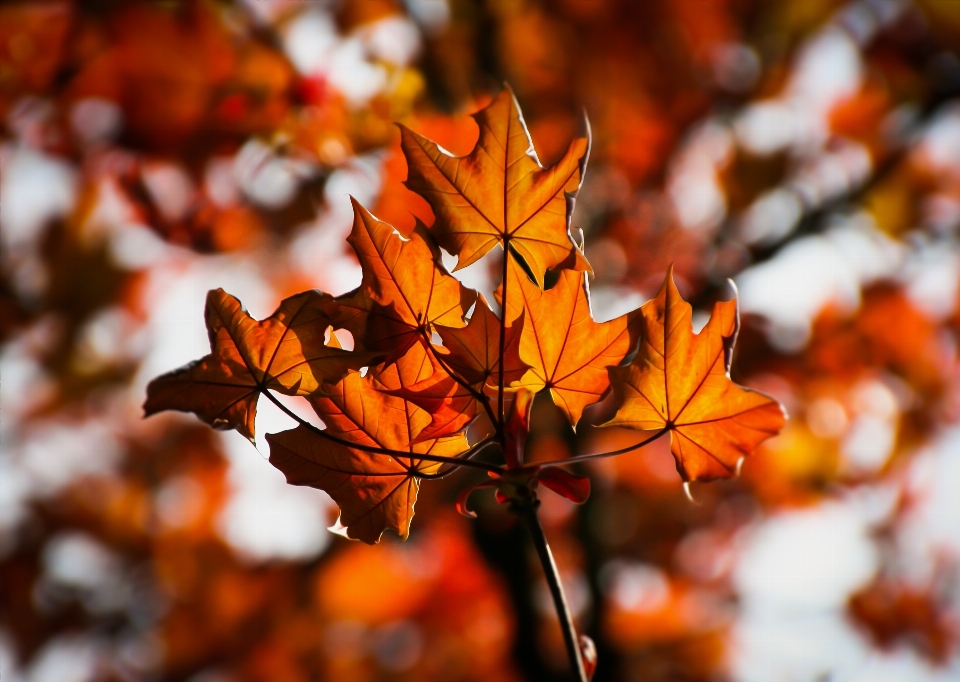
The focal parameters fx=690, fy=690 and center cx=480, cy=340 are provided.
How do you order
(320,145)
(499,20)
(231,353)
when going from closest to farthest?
1. (231,353)
2. (320,145)
3. (499,20)

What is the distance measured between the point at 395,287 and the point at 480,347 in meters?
0.09

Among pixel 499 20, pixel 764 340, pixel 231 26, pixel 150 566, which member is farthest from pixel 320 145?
pixel 150 566

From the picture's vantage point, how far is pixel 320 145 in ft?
6.17

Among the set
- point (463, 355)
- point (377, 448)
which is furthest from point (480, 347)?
point (377, 448)

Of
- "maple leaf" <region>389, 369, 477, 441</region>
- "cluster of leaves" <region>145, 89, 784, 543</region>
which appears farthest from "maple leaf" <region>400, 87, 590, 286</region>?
"maple leaf" <region>389, 369, 477, 441</region>

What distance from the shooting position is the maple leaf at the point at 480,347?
1.88ft

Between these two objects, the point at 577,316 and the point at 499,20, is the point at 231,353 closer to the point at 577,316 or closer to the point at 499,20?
the point at 577,316

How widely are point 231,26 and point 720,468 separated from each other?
2261 millimetres

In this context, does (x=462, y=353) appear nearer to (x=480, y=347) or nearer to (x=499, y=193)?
(x=480, y=347)

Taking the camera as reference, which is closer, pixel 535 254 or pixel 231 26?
pixel 535 254

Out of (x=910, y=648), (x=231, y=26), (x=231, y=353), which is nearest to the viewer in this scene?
(x=231, y=353)

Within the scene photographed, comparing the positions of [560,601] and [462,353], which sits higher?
[462,353]

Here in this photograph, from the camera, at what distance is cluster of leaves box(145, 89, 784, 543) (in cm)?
57

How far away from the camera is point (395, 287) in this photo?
1.91ft
